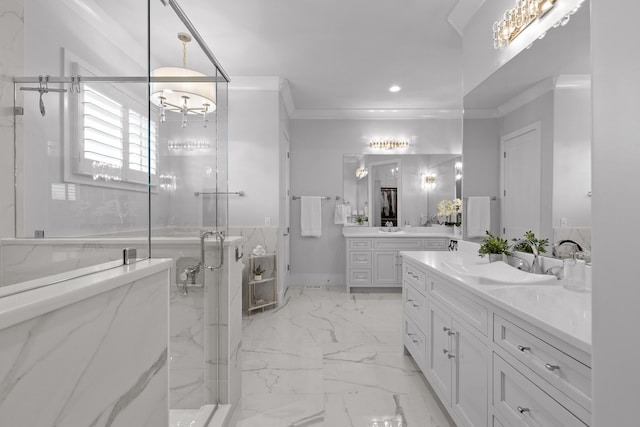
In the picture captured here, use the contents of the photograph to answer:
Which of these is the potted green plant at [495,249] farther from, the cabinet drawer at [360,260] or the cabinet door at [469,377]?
the cabinet drawer at [360,260]

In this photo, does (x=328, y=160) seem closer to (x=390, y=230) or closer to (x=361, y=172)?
Result: (x=361, y=172)

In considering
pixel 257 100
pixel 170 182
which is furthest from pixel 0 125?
pixel 257 100

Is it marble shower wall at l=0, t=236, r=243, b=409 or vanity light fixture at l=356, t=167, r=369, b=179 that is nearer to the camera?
marble shower wall at l=0, t=236, r=243, b=409

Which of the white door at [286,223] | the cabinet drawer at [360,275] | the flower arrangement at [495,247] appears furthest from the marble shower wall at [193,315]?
the cabinet drawer at [360,275]

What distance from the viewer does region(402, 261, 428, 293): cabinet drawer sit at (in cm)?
216

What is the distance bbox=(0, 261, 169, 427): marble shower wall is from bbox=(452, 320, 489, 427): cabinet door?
123 cm

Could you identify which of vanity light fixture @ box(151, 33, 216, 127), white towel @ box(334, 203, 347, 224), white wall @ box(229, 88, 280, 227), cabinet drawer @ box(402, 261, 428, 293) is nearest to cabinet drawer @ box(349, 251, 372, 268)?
white towel @ box(334, 203, 347, 224)

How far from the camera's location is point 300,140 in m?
5.02

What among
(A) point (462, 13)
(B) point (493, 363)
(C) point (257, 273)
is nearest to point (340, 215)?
(C) point (257, 273)

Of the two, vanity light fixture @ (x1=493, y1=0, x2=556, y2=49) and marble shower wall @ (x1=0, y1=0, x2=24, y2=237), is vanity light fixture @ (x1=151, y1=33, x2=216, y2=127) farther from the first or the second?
vanity light fixture @ (x1=493, y1=0, x2=556, y2=49)

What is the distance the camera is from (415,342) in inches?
91.4

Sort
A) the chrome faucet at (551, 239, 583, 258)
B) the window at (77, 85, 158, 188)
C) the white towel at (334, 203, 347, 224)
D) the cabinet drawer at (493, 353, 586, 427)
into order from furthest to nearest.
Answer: the white towel at (334, 203, 347, 224) < the chrome faucet at (551, 239, 583, 258) < the cabinet drawer at (493, 353, 586, 427) < the window at (77, 85, 158, 188)

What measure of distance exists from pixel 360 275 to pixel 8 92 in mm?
4257

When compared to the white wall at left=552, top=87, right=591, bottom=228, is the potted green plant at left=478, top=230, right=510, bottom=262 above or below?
below
